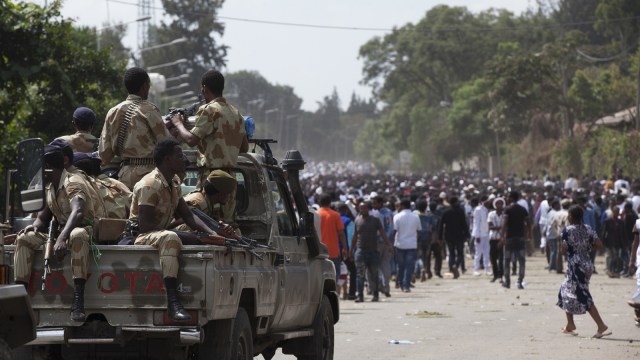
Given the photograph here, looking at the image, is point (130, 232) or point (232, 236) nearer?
point (130, 232)

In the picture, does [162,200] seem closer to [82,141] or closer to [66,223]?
[66,223]

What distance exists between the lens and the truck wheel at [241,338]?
9531 mm

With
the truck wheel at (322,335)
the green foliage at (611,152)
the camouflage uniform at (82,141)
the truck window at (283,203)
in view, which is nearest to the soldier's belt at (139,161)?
the camouflage uniform at (82,141)

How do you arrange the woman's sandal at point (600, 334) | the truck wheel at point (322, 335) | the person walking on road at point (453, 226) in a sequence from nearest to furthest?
1. the truck wheel at point (322, 335)
2. the woman's sandal at point (600, 334)
3. the person walking on road at point (453, 226)

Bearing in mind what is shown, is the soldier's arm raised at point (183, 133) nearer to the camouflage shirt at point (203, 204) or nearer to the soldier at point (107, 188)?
the camouflage shirt at point (203, 204)

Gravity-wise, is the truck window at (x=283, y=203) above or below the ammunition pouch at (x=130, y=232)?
above

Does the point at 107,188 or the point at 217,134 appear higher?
the point at 217,134

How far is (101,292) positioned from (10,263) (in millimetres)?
761

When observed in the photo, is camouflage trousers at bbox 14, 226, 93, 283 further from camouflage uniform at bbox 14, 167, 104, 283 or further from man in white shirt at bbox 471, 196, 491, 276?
man in white shirt at bbox 471, 196, 491, 276

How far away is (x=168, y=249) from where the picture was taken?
8820 mm

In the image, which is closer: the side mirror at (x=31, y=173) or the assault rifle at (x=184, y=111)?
the side mirror at (x=31, y=173)

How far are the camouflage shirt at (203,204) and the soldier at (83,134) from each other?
0.99m

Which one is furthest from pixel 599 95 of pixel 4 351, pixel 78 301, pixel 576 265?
pixel 4 351

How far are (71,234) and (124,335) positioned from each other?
710 millimetres
